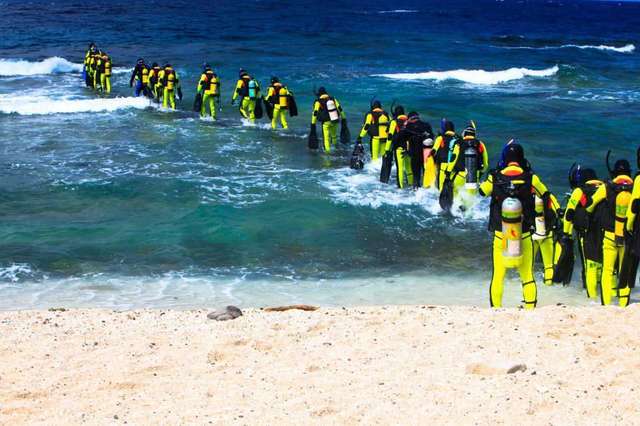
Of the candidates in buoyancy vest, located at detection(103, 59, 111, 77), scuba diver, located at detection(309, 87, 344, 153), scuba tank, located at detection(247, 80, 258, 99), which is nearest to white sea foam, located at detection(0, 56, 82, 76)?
buoyancy vest, located at detection(103, 59, 111, 77)

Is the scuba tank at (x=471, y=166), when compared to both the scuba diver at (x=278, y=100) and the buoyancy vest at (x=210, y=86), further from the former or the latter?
the buoyancy vest at (x=210, y=86)

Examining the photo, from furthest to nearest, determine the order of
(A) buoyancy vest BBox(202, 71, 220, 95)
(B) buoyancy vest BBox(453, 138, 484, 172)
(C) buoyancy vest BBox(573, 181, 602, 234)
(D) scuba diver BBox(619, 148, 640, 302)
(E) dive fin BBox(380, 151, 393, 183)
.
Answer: (A) buoyancy vest BBox(202, 71, 220, 95) → (E) dive fin BBox(380, 151, 393, 183) → (B) buoyancy vest BBox(453, 138, 484, 172) → (C) buoyancy vest BBox(573, 181, 602, 234) → (D) scuba diver BBox(619, 148, 640, 302)

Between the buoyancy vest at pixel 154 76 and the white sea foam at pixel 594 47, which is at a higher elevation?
the buoyancy vest at pixel 154 76

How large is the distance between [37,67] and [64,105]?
42.3 feet

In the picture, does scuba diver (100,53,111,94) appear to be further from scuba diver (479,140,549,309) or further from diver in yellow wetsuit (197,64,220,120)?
scuba diver (479,140,549,309)

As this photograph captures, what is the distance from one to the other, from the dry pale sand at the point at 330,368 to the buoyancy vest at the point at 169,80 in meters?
16.8

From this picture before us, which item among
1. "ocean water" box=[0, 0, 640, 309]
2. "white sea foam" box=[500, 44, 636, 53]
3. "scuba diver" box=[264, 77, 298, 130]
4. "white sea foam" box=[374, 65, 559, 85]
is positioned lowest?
"ocean water" box=[0, 0, 640, 309]

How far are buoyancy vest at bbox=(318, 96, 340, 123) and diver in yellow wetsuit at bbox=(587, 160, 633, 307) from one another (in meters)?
10.4

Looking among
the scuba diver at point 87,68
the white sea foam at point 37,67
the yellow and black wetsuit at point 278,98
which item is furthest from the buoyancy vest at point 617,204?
the white sea foam at point 37,67

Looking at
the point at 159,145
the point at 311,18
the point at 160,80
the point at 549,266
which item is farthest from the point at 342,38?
the point at 549,266

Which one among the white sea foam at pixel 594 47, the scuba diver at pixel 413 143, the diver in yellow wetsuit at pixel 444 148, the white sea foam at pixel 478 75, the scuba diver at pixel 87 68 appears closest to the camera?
the diver in yellow wetsuit at pixel 444 148

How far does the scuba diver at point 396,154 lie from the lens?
15008mm

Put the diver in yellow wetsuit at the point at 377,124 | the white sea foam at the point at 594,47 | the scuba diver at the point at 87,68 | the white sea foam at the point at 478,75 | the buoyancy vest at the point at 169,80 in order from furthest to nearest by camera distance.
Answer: the white sea foam at the point at 594,47
the white sea foam at the point at 478,75
the scuba diver at the point at 87,68
the buoyancy vest at the point at 169,80
the diver in yellow wetsuit at the point at 377,124

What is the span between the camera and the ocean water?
10797 millimetres
